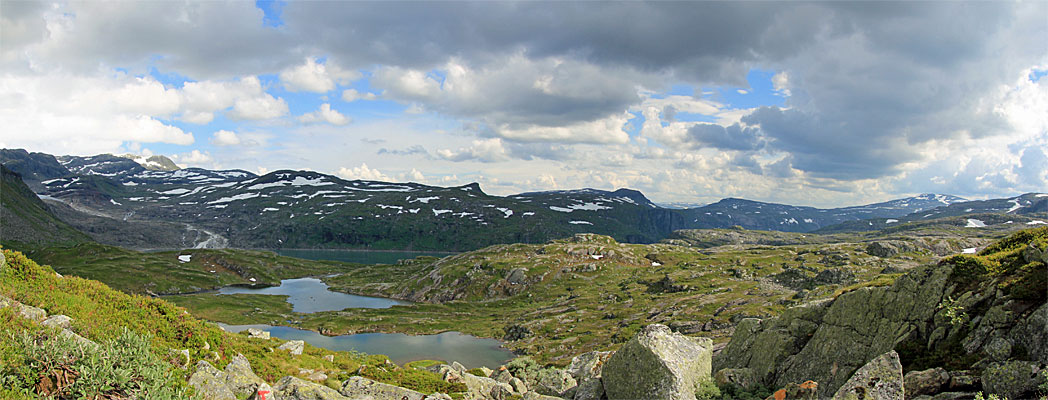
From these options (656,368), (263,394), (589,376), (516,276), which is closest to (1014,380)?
(656,368)

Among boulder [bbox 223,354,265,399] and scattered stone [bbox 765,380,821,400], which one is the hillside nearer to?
boulder [bbox 223,354,265,399]

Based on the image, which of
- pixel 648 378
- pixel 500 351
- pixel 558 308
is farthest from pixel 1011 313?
pixel 558 308

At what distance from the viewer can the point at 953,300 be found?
765 inches

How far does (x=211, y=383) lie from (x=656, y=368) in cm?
1739

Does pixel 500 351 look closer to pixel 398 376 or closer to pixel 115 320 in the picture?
pixel 398 376

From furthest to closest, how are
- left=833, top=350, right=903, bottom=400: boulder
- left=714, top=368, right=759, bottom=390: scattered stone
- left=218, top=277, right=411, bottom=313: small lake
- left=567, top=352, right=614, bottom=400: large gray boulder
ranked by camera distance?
left=218, top=277, right=411, bottom=313: small lake, left=714, top=368, right=759, bottom=390: scattered stone, left=567, top=352, right=614, bottom=400: large gray boulder, left=833, top=350, right=903, bottom=400: boulder

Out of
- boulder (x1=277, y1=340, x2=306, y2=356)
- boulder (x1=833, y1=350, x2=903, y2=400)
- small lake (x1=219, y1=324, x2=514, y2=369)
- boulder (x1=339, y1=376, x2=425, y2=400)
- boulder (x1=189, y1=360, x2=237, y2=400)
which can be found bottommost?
small lake (x1=219, y1=324, x2=514, y2=369)

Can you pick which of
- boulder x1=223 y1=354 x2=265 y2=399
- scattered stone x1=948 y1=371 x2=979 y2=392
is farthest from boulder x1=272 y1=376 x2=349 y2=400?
scattered stone x1=948 y1=371 x2=979 y2=392

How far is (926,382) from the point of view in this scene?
16.4 meters

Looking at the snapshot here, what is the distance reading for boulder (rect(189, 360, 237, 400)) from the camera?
49.6 ft

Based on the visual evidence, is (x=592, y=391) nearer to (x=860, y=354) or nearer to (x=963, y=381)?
(x=860, y=354)

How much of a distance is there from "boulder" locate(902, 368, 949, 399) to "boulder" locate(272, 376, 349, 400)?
71.0 ft

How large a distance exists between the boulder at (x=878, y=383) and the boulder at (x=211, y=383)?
20589mm

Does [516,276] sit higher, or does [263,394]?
[263,394]
